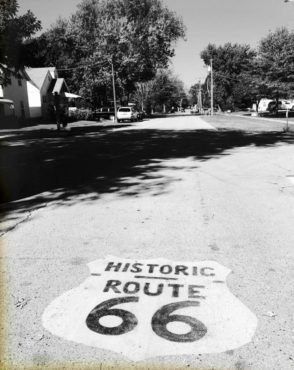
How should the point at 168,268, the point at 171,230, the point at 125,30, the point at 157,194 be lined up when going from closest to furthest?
the point at 168,268, the point at 171,230, the point at 157,194, the point at 125,30

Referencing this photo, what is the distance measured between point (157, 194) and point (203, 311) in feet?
15.3

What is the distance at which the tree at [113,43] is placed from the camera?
58219 millimetres

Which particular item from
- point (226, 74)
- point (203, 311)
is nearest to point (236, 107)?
point (226, 74)

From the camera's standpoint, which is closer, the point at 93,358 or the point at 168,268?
the point at 93,358

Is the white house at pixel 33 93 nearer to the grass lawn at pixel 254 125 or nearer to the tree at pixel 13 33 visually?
the tree at pixel 13 33

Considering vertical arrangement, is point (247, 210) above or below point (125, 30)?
below

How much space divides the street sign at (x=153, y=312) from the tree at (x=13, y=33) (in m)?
25.5

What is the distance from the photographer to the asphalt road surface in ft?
9.78

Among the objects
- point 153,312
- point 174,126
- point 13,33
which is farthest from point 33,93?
point 153,312

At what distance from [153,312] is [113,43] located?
5949 cm

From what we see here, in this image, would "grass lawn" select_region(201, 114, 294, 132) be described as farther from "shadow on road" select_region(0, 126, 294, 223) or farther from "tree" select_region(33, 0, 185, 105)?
"tree" select_region(33, 0, 185, 105)

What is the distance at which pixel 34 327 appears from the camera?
3277 millimetres

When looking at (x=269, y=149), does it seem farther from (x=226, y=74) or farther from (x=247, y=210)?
(x=226, y=74)

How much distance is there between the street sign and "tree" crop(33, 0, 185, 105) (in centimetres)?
5431
